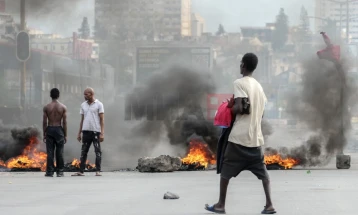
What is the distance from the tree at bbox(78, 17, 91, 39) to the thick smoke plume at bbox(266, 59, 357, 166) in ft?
69.3

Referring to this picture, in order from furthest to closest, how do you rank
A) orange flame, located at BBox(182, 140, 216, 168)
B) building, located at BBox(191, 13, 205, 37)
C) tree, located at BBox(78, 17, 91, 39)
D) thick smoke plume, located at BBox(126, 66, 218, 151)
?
building, located at BBox(191, 13, 205, 37)
tree, located at BBox(78, 17, 91, 39)
thick smoke plume, located at BBox(126, 66, 218, 151)
orange flame, located at BBox(182, 140, 216, 168)

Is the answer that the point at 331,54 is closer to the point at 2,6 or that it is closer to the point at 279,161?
the point at 279,161

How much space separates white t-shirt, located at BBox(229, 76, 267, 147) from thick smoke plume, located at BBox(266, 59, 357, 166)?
10.9 meters

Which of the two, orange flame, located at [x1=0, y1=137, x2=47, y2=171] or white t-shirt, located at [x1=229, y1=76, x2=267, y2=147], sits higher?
white t-shirt, located at [x1=229, y1=76, x2=267, y2=147]

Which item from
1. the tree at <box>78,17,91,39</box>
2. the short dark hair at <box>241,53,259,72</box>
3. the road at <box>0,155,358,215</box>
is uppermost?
the tree at <box>78,17,91,39</box>

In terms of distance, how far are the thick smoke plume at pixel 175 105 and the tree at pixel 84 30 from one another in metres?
10.5

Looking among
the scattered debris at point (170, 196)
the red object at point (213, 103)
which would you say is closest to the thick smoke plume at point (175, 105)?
the red object at point (213, 103)

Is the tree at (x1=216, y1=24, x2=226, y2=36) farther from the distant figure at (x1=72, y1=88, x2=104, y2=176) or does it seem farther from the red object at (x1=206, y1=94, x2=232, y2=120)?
the distant figure at (x1=72, y1=88, x2=104, y2=176)

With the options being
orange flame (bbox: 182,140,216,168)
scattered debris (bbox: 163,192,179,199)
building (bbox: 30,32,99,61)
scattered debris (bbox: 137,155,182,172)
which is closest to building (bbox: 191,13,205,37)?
building (bbox: 30,32,99,61)

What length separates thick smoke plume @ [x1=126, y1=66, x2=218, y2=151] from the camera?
25.3 metres

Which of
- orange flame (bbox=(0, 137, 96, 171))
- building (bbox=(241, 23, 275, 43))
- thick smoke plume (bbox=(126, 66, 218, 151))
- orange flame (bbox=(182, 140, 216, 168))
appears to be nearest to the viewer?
orange flame (bbox=(0, 137, 96, 171))

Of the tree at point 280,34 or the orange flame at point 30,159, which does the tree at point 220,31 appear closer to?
the tree at point 280,34

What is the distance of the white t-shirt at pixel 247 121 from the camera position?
428 inches

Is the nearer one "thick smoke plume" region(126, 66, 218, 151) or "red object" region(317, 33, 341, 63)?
"red object" region(317, 33, 341, 63)
